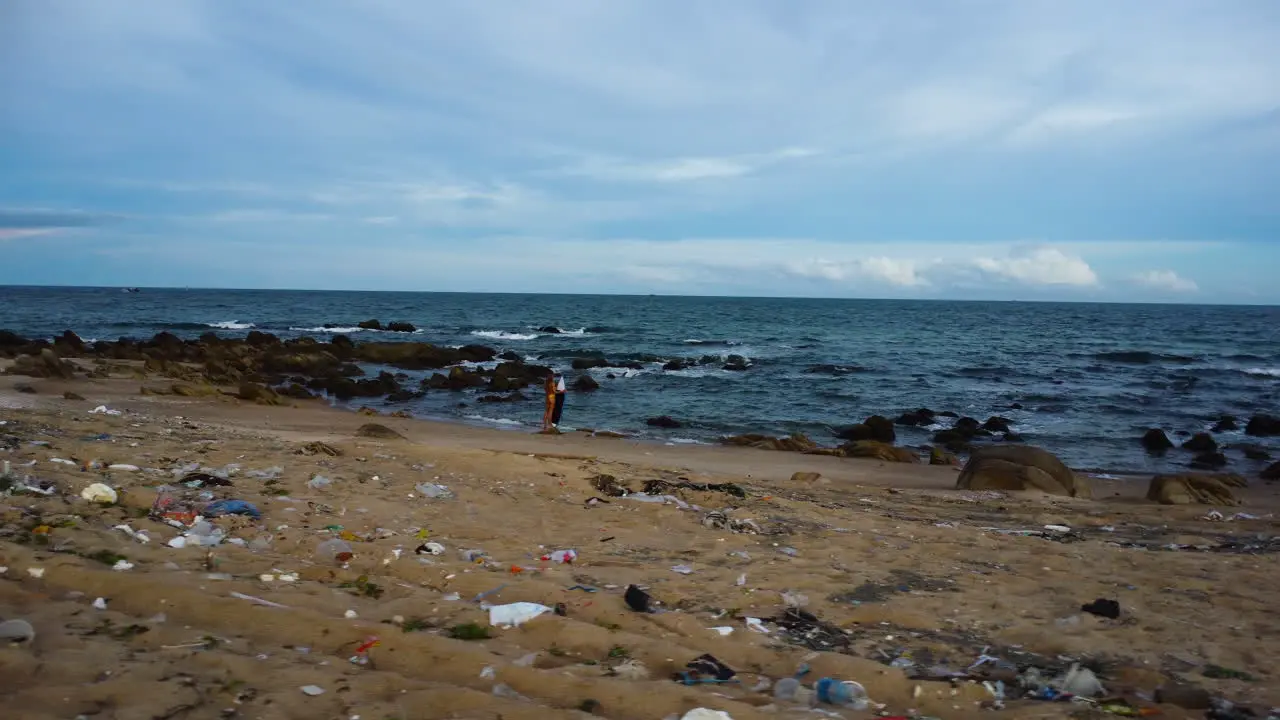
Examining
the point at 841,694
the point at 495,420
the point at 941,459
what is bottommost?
the point at 495,420

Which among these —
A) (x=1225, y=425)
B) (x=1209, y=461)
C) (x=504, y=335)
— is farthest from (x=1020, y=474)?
(x=504, y=335)

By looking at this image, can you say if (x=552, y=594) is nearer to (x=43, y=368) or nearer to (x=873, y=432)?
(x=873, y=432)

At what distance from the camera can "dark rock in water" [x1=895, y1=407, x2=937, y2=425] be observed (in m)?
19.9

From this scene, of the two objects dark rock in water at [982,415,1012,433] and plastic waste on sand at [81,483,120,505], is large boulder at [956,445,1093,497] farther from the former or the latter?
plastic waste on sand at [81,483,120,505]

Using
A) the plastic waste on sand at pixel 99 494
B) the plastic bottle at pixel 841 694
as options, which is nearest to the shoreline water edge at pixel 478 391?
the plastic waste on sand at pixel 99 494

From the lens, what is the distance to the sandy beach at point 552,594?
340cm

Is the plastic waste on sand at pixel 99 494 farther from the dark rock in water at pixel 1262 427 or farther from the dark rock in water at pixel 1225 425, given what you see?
the dark rock in water at pixel 1262 427

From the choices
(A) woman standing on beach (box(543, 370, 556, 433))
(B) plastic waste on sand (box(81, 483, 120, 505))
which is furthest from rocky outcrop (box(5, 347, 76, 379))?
(B) plastic waste on sand (box(81, 483, 120, 505))

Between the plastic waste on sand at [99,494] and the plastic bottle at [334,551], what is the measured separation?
5.54ft

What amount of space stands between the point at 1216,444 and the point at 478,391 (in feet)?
60.6

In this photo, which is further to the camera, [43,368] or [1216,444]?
[43,368]

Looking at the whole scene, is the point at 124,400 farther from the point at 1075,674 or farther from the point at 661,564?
the point at 1075,674

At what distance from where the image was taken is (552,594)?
4.80m

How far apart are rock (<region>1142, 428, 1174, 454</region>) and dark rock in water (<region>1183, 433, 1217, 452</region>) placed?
0.33m
